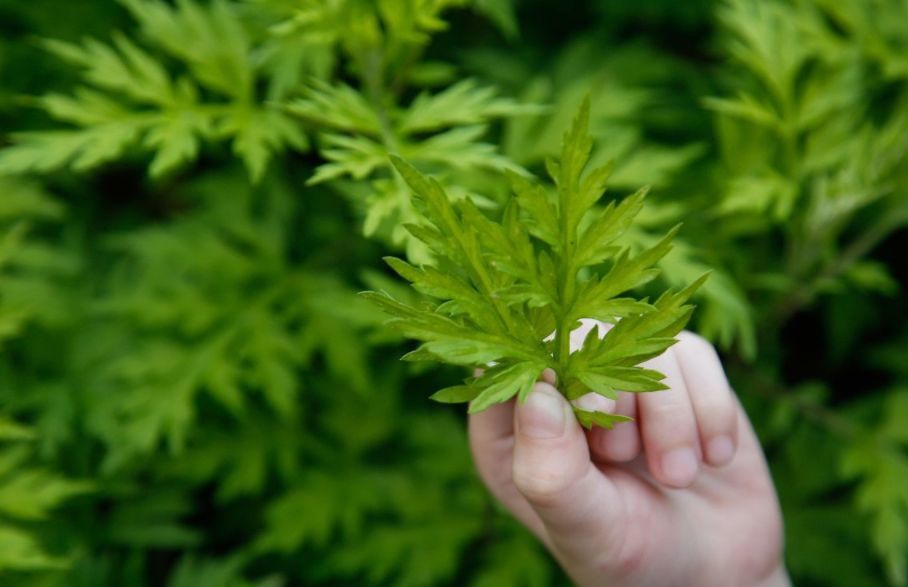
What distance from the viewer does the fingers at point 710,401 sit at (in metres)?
1.37

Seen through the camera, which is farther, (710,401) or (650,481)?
(650,481)

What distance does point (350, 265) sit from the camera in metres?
2.36

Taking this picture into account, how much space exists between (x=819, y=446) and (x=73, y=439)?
199cm

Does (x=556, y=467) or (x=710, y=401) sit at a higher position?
(x=556, y=467)

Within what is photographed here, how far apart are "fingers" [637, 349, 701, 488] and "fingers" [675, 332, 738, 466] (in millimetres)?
37

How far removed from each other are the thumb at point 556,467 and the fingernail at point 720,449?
0.22 metres

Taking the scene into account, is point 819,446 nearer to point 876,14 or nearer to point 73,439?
point 876,14

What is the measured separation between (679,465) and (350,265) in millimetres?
1248

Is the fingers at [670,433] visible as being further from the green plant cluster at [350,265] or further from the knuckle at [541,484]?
the green plant cluster at [350,265]

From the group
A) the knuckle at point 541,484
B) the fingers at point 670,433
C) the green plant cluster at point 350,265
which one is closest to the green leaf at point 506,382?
the knuckle at point 541,484

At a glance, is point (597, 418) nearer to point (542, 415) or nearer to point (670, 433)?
point (542, 415)

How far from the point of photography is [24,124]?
2336 mm

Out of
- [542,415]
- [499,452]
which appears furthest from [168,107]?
[542,415]

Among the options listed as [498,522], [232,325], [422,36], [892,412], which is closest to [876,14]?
[892,412]
